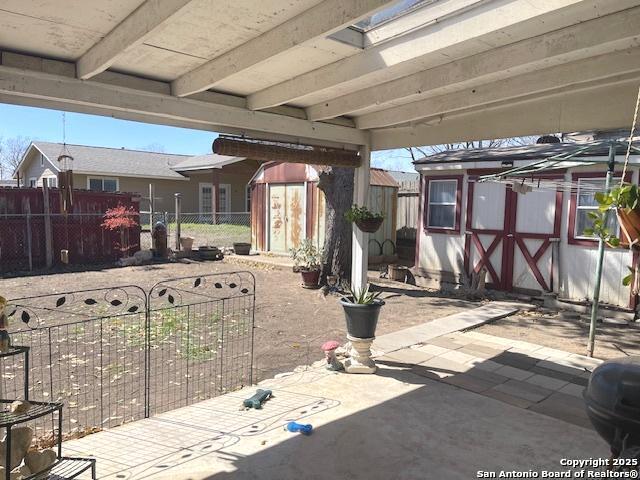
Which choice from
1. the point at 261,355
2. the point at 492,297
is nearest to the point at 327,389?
the point at 261,355

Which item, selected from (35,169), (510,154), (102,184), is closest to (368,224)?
(510,154)

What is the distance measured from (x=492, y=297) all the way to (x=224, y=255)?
318 inches

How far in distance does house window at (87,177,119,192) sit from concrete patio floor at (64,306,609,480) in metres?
18.0

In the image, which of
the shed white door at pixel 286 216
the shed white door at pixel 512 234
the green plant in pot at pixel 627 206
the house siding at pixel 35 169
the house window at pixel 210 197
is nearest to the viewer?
the green plant in pot at pixel 627 206

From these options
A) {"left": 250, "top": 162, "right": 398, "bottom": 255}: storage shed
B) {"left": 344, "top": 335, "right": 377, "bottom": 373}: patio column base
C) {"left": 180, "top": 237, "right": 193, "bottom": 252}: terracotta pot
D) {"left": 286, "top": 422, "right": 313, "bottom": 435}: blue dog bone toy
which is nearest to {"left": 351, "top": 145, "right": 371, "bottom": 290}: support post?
{"left": 344, "top": 335, "right": 377, "bottom": 373}: patio column base

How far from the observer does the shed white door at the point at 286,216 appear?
501 inches

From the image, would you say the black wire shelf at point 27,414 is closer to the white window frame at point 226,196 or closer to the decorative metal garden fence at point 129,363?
the decorative metal garden fence at point 129,363

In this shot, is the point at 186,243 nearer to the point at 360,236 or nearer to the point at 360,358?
the point at 360,236

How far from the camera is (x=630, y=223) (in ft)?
6.42

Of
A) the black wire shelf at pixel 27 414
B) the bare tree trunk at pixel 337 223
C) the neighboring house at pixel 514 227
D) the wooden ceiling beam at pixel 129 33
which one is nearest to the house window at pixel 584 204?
the neighboring house at pixel 514 227

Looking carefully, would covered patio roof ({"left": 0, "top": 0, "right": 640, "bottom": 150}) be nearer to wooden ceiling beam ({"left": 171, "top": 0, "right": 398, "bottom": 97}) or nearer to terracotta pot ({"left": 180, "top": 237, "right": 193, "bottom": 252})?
wooden ceiling beam ({"left": 171, "top": 0, "right": 398, "bottom": 97})

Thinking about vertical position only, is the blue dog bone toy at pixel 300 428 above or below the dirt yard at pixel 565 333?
above

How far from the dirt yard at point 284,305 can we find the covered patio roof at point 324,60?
266 cm

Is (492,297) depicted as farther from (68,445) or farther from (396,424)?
(68,445)
